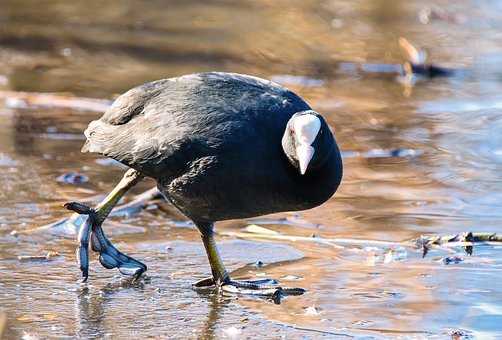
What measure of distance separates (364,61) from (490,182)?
149 inches

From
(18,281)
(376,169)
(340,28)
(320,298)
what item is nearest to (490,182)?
(376,169)

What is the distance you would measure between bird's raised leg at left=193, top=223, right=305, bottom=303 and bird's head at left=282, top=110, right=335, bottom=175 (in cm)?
57

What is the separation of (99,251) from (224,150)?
34.9 inches

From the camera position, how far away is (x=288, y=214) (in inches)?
242

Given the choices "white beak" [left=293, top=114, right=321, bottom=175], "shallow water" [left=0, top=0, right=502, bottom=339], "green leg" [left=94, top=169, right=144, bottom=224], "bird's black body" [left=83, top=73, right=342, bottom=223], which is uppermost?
"white beak" [left=293, top=114, right=321, bottom=175]

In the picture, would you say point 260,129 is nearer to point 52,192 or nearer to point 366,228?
point 366,228

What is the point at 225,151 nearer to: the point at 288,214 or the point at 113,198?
the point at 113,198

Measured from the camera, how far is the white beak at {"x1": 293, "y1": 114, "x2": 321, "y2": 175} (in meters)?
4.40

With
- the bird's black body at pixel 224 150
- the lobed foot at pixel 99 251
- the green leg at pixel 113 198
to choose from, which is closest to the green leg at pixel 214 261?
the bird's black body at pixel 224 150

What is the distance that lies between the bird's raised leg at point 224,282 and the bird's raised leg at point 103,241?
0.30 meters

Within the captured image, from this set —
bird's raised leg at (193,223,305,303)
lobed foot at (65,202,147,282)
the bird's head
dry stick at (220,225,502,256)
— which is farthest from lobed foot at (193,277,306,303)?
dry stick at (220,225,502,256)

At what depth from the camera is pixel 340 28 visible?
38.8 feet

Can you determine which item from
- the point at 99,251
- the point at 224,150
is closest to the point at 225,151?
the point at 224,150

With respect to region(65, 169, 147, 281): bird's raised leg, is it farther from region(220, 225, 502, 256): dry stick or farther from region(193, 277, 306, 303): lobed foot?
region(220, 225, 502, 256): dry stick
